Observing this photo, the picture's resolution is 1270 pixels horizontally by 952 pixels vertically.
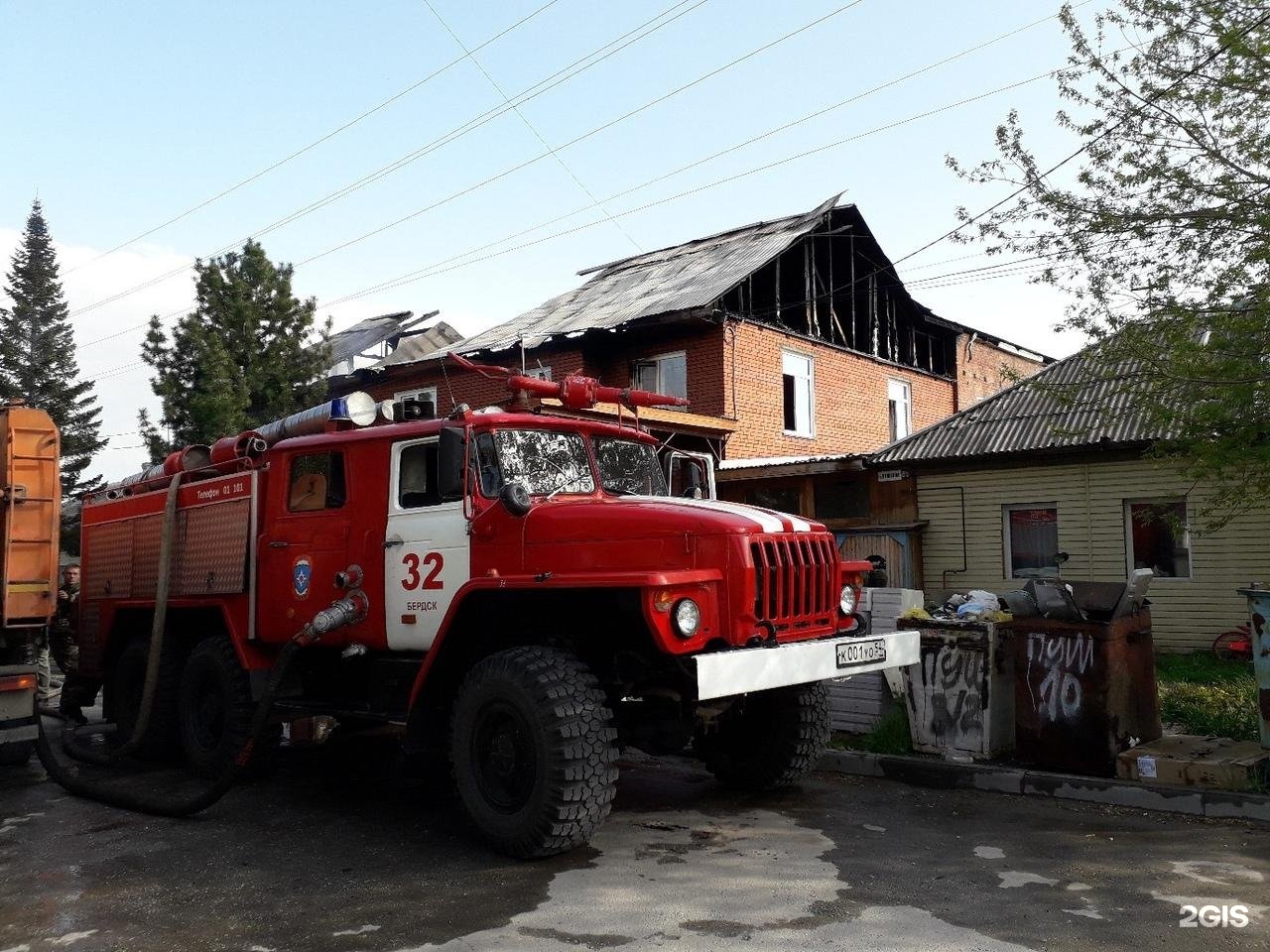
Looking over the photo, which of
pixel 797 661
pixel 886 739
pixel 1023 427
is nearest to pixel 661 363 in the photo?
pixel 1023 427

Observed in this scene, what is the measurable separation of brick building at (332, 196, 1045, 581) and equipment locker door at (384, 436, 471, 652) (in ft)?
33.1

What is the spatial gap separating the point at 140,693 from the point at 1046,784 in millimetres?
7290

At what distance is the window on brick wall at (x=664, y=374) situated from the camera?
1934 cm

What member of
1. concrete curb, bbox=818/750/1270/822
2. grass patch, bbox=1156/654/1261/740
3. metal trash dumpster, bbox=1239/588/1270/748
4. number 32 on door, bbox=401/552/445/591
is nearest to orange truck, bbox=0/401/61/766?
number 32 on door, bbox=401/552/445/591

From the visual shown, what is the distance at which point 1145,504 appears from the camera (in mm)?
13891

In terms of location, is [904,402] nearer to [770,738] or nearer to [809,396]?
[809,396]

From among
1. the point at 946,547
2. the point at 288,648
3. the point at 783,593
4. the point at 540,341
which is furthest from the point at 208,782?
the point at 540,341

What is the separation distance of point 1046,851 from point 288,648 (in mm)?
4751

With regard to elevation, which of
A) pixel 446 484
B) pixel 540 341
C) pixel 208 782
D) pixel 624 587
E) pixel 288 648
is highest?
pixel 540 341

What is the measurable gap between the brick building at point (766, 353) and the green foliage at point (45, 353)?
2014 centimetres

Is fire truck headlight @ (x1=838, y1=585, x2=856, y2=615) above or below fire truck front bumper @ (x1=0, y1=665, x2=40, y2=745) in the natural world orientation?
above

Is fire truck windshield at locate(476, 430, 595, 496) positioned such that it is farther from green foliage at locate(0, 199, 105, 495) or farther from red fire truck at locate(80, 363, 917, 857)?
green foliage at locate(0, 199, 105, 495)

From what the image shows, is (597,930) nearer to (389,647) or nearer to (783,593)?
(783,593)

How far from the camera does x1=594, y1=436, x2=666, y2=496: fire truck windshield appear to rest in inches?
254
